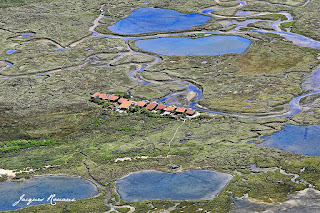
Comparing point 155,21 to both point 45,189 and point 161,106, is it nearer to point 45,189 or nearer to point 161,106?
point 161,106

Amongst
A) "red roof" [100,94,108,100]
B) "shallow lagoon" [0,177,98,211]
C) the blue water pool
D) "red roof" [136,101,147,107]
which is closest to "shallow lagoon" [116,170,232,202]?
"shallow lagoon" [0,177,98,211]

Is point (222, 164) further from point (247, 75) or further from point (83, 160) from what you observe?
point (247, 75)

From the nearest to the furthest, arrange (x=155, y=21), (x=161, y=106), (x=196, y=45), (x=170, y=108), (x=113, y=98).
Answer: (x=170, y=108) → (x=161, y=106) → (x=113, y=98) → (x=196, y=45) → (x=155, y=21)

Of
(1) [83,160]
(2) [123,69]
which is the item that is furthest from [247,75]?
(1) [83,160]

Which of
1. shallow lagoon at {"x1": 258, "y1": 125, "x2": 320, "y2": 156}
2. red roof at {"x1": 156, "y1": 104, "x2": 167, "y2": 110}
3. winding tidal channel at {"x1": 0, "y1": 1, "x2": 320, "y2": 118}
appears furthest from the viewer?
winding tidal channel at {"x1": 0, "y1": 1, "x2": 320, "y2": 118}

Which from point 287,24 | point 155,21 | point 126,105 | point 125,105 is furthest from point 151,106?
point 287,24

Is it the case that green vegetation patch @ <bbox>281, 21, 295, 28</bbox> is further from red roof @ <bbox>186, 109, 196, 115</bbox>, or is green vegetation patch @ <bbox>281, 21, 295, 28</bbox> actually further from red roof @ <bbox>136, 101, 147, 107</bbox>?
red roof @ <bbox>136, 101, 147, 107</bbox>
